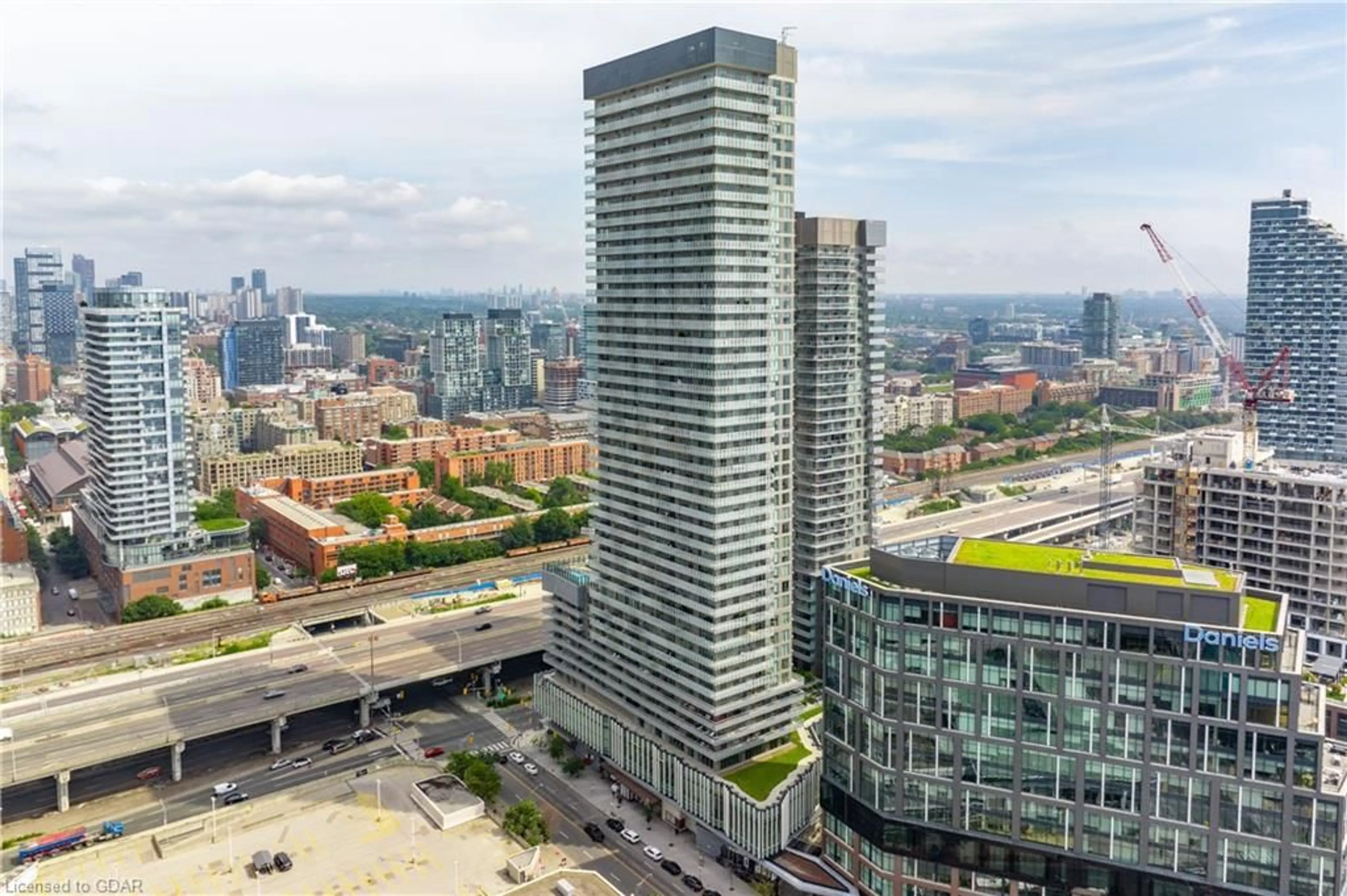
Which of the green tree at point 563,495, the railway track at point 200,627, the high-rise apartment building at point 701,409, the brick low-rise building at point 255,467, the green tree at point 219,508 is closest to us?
the high-rise apartment building at point 701,409

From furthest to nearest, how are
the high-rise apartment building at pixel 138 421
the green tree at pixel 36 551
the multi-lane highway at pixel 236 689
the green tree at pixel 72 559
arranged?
the green tree at pixel 72 559 < the green tree at pixel 36 551 < the high-rise apartment building at pixel 138 421 < the multi-lane highway at pixel 236 689

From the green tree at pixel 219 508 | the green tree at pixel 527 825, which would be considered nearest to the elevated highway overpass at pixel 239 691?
the green tree at pixel 527 825

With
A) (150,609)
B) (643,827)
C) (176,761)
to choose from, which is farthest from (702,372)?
(150,609)

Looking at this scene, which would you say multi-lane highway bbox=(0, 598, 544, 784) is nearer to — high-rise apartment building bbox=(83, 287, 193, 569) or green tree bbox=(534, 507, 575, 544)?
high-rise apartment building bbox=(83, 287, 193, 569)

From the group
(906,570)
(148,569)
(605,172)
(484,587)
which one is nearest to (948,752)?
(906,570)

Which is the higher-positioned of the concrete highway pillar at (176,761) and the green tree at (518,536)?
the green tree at (518,536)

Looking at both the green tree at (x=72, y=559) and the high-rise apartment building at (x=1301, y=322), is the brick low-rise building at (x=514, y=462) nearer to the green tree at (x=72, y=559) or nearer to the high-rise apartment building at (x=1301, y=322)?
the green tree at (x=72, y=559)
